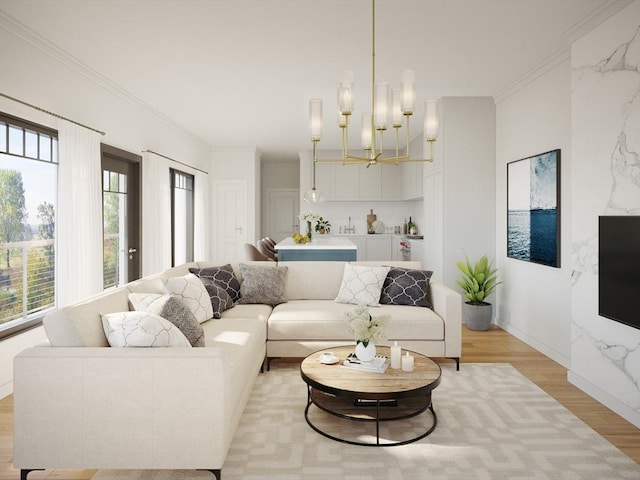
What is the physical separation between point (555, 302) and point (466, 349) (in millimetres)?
914

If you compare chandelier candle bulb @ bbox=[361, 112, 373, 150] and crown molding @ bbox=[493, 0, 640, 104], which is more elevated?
crown molding @ bbox=[493, 0, 640, 104]

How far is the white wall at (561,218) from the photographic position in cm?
398

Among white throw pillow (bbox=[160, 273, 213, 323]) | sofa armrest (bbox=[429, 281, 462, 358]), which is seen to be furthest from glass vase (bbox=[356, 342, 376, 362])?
white throw pillow (bbox=[160, 273, 213, 323])

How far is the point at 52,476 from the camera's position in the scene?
88.3 inches

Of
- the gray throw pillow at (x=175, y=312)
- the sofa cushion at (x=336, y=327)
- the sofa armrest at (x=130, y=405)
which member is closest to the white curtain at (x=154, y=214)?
the sofa cushion at (x=336, y=327)

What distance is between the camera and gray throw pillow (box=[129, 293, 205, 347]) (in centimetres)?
267

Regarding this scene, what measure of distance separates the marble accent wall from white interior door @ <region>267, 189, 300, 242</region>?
25.5 ft

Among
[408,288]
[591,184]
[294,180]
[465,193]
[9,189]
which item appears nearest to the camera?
[591,184]

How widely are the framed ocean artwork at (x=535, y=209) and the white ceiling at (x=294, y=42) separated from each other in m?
0.95

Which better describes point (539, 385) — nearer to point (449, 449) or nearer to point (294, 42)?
point (449, 449)

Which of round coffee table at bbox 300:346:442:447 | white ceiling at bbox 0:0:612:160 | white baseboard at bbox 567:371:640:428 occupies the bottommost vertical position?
white baseboard at bbox 567:371:640:428

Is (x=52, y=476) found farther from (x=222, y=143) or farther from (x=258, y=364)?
→ (x=222, y=143)

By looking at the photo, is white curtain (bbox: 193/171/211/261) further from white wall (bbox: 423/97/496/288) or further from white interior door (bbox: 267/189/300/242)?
white wall (bbox: 423/97/496/288)

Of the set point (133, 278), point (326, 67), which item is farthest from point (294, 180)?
point (326, 67)
